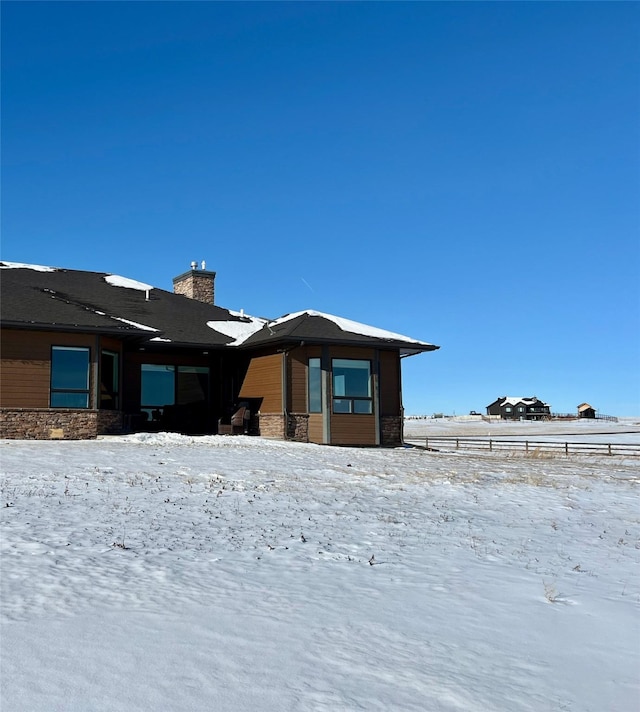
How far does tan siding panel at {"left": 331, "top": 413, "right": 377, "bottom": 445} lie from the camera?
22969 millimetres

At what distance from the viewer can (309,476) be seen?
537 inches

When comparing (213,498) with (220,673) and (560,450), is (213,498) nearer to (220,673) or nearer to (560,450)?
(220,673)

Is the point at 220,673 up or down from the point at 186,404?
down

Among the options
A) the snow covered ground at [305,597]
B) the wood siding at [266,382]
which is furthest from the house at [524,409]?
the snow covered ground at [305,597]

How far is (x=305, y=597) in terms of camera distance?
615cm

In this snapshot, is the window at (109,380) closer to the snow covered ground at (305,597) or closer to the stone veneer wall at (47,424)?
the stone veneer wall at (47,424)

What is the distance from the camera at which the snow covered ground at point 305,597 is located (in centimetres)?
435

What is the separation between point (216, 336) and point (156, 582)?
18578 mm

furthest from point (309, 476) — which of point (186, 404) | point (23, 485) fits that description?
point (186, 404)

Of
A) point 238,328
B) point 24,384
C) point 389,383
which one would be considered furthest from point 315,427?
point 24,384

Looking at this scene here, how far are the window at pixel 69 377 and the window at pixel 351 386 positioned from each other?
24.9 ft

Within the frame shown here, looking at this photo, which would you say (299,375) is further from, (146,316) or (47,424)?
(47,424)

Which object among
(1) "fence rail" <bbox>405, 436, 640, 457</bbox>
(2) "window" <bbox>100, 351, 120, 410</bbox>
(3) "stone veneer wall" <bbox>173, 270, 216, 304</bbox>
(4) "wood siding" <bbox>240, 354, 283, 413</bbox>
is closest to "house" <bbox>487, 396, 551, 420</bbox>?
(1) "fence rail" <bbox>405, 436, 640, 457</bbox>

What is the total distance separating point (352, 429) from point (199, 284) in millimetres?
10018
